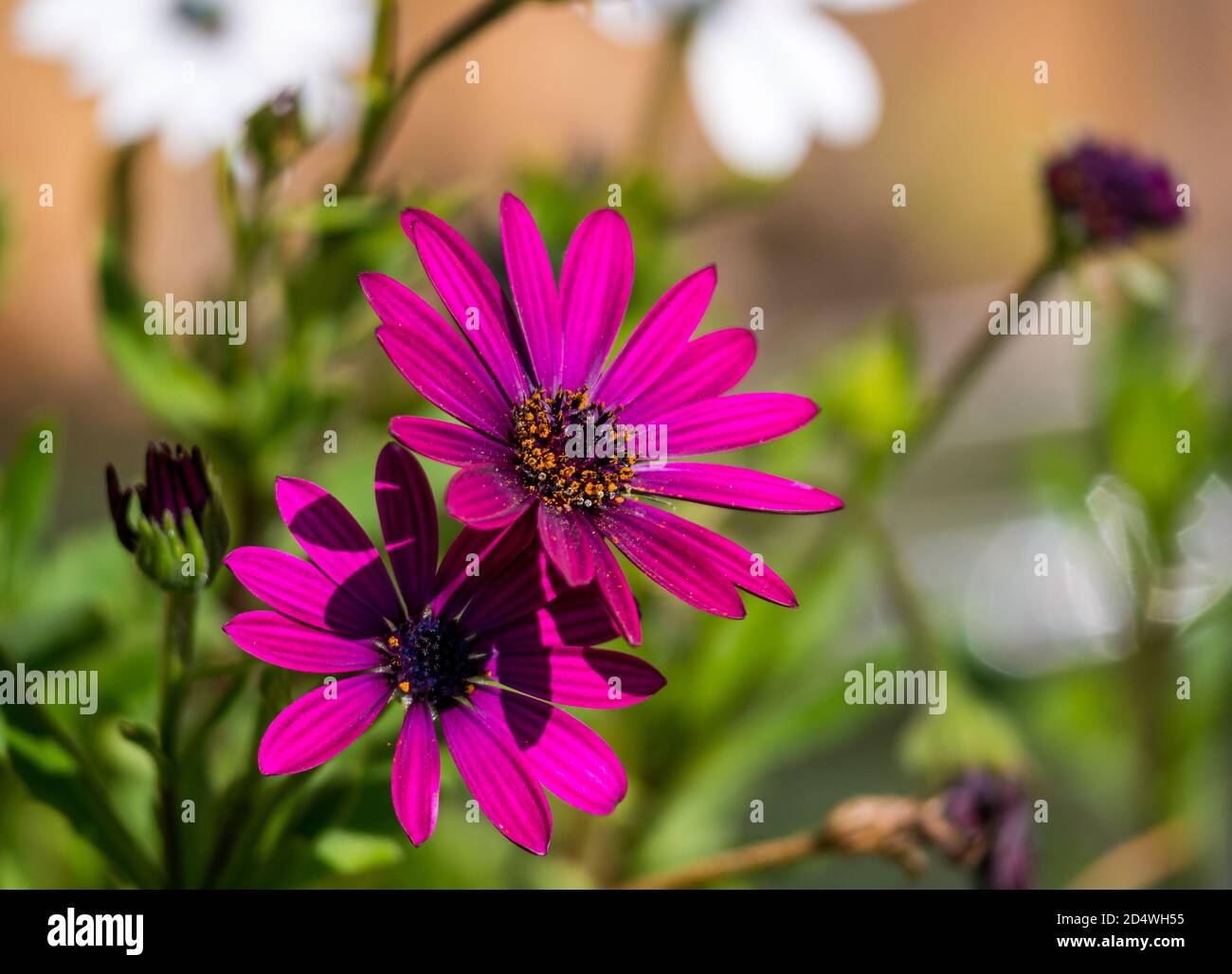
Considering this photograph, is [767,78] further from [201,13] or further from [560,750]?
[560,750]

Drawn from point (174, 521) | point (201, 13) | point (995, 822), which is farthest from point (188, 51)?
point (995, 822)

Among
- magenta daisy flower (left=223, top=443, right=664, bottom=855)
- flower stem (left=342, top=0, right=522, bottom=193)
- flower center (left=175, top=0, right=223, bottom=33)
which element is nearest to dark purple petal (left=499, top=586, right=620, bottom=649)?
magenta daisy flower (left=223, top=443, right=664, bottom=855)

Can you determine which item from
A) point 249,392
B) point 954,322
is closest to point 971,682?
point 249,392

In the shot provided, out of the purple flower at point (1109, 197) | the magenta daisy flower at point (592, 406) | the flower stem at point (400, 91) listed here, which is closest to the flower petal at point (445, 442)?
the magenta daisy flower at point (592, 406)

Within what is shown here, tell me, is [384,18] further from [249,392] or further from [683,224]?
[683,224]

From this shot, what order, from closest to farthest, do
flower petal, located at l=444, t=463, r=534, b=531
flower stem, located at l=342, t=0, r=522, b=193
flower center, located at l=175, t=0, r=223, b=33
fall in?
flower petal, located at l=444, t=463, r=534, b=531 < flower stem, located at l=342, t=0, r=522, b=193 < flower center, located at l=175, t=0, r=223, b=33

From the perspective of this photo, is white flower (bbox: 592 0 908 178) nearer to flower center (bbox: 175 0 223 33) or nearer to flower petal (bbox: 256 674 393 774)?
flower center (bbox: 175 0 223 33)

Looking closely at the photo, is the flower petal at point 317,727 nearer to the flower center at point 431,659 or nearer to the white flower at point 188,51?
the flower center at point 431,659
